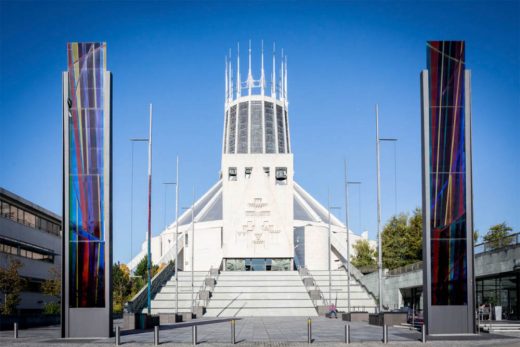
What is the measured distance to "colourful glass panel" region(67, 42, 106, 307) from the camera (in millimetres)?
22812

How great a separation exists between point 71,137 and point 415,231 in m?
42.3

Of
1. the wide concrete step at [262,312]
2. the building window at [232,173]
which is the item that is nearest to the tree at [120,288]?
the wide concrete step at [262,312]

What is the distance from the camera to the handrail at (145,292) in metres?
39.4

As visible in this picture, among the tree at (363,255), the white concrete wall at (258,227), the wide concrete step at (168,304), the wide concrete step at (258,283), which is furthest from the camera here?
the tree at (363,255)

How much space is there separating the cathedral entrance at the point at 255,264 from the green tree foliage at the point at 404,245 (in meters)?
8.90

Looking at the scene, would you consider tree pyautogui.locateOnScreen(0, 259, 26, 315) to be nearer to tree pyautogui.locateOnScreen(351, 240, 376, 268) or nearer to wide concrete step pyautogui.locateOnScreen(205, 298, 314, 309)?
wide concrete step pyautogui.locateOnScreen(205, 298, 314, 309)

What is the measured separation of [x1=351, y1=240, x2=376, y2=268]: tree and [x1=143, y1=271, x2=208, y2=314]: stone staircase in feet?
85.5

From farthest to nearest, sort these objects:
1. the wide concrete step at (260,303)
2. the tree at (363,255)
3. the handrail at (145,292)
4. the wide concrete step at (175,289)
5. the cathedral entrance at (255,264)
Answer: the tree at (363,255), the cathedral entrance at (255,264), the wide concrete step at (175,289), the wide concrete step at (260,303), the handrail at (145,292)

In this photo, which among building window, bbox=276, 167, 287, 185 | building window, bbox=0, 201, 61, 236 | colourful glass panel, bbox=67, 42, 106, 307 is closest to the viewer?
colourful glass panel, bbox=67, 42, 106, 307

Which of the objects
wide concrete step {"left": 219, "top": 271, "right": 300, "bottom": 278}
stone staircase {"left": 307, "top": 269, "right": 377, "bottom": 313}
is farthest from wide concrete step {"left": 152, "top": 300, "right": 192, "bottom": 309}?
wide concrete step {"left": 219, "top": 271, "right": 300, "bottom": 278}

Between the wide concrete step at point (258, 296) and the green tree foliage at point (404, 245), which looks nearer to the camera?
the wide concrete step at point (258, 296)

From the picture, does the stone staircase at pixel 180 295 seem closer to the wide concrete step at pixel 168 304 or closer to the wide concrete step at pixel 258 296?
the wide concrete step at pixel 168 304

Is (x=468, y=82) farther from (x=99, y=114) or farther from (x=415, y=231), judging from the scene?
(x=415, y=231)

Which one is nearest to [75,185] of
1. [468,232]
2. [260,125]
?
[468,232]
